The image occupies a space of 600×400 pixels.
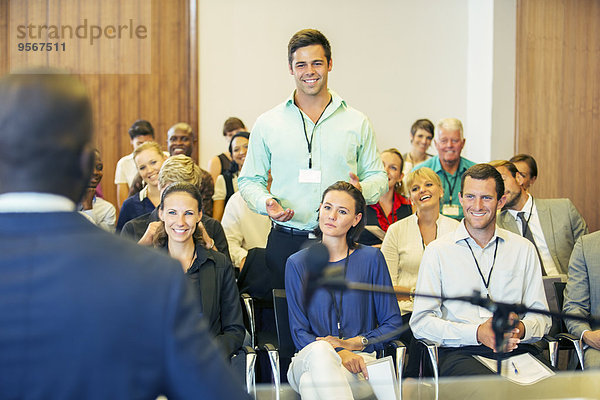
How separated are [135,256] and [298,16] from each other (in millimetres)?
5831

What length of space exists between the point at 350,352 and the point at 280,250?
71 centimetres

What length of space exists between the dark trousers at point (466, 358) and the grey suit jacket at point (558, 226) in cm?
124

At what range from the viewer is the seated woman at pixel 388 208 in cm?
420

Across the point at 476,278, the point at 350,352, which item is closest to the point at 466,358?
the point at 476,278

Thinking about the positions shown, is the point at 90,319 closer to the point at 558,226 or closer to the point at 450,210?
the point at 558,226

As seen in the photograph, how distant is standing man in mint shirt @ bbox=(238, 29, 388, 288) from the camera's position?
331 cm

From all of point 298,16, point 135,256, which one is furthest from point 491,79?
point 135,256

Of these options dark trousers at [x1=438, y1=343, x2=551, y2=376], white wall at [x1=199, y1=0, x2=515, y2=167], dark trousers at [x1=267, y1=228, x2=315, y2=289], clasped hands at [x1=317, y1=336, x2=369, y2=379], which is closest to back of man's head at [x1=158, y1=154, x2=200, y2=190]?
dark trousers at [x1=267, y1=228, x2=315, y2=289]

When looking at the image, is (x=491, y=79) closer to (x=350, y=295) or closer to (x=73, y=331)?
(x=350, y=295)

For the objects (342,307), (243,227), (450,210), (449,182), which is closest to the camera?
(342,307)

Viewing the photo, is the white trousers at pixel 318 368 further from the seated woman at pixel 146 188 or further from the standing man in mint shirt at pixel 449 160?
the standing man in mint shirt at pixel 449 160

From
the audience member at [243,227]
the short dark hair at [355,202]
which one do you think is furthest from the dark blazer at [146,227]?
the short dark hair at [355,202]

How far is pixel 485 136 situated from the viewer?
21.1 feet

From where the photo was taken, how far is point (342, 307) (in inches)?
120
